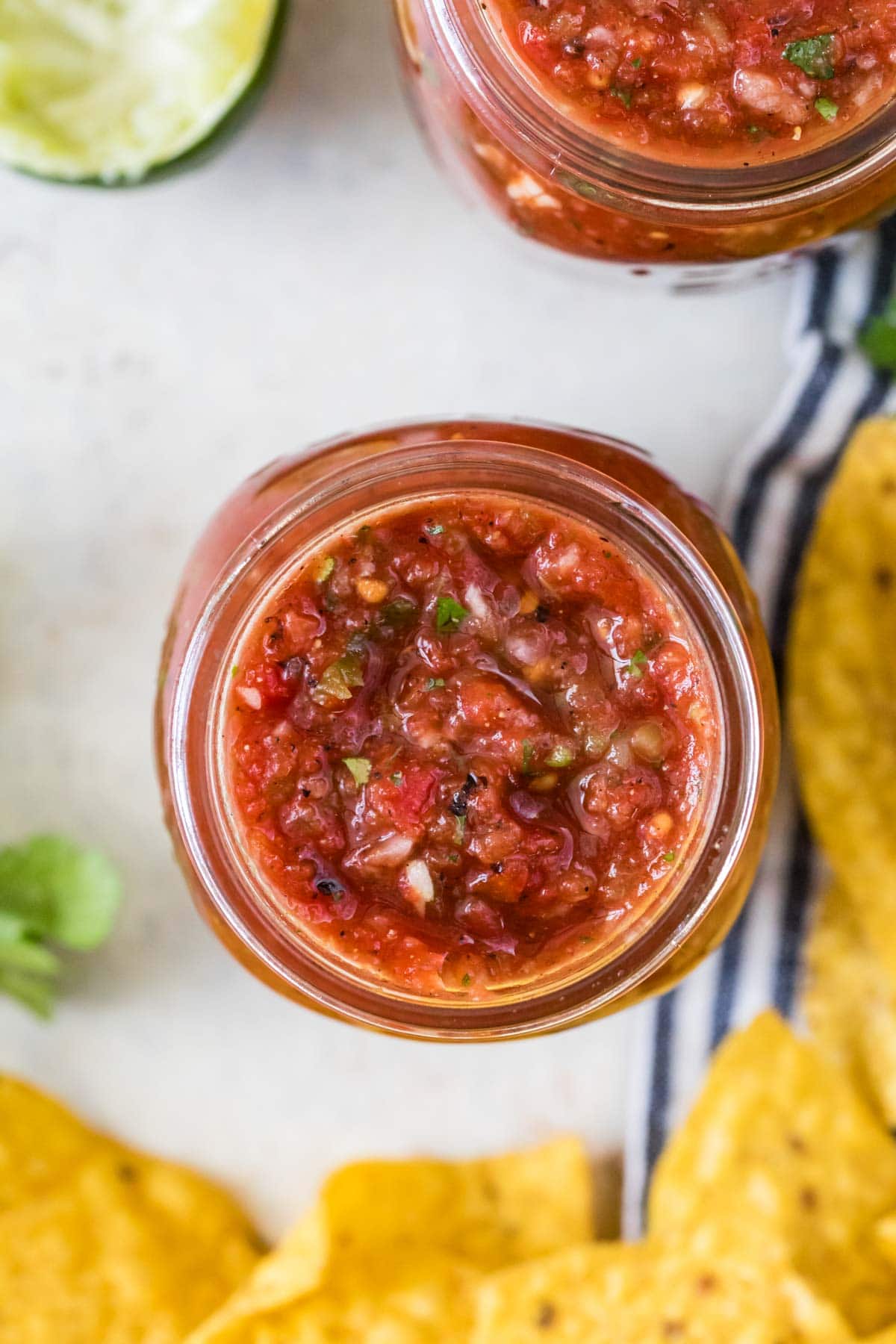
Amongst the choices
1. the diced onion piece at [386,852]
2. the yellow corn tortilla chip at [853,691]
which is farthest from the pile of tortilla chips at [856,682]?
the diced onion piece at [386,852]

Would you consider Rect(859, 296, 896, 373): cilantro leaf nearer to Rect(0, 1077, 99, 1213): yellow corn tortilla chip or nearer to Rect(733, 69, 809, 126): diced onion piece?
Rect(733, 69, 809, 126): diced onion piece

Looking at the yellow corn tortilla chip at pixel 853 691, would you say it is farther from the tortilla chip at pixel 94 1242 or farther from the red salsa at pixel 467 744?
the tortilla chip at pixel 94 1242

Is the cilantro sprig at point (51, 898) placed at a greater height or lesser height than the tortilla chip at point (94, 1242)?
greater

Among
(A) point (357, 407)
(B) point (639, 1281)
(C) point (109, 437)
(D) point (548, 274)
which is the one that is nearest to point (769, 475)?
(D) point (548, 274)

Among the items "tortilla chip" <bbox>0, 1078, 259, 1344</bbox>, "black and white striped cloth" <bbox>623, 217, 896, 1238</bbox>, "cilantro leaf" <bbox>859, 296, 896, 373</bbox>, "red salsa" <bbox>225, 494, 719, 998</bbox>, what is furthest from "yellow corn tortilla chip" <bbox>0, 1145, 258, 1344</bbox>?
"cilantro leaf" <bbox>859, 296, 896, 373</bbox>

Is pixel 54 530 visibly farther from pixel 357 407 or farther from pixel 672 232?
pixel 672 232

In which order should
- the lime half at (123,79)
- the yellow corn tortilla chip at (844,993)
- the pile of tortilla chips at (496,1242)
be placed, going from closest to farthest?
the lime half at (123,79) → the pile of tortilla chips at (496,1242) → the yellow corn tortilla chip at (844,993)
